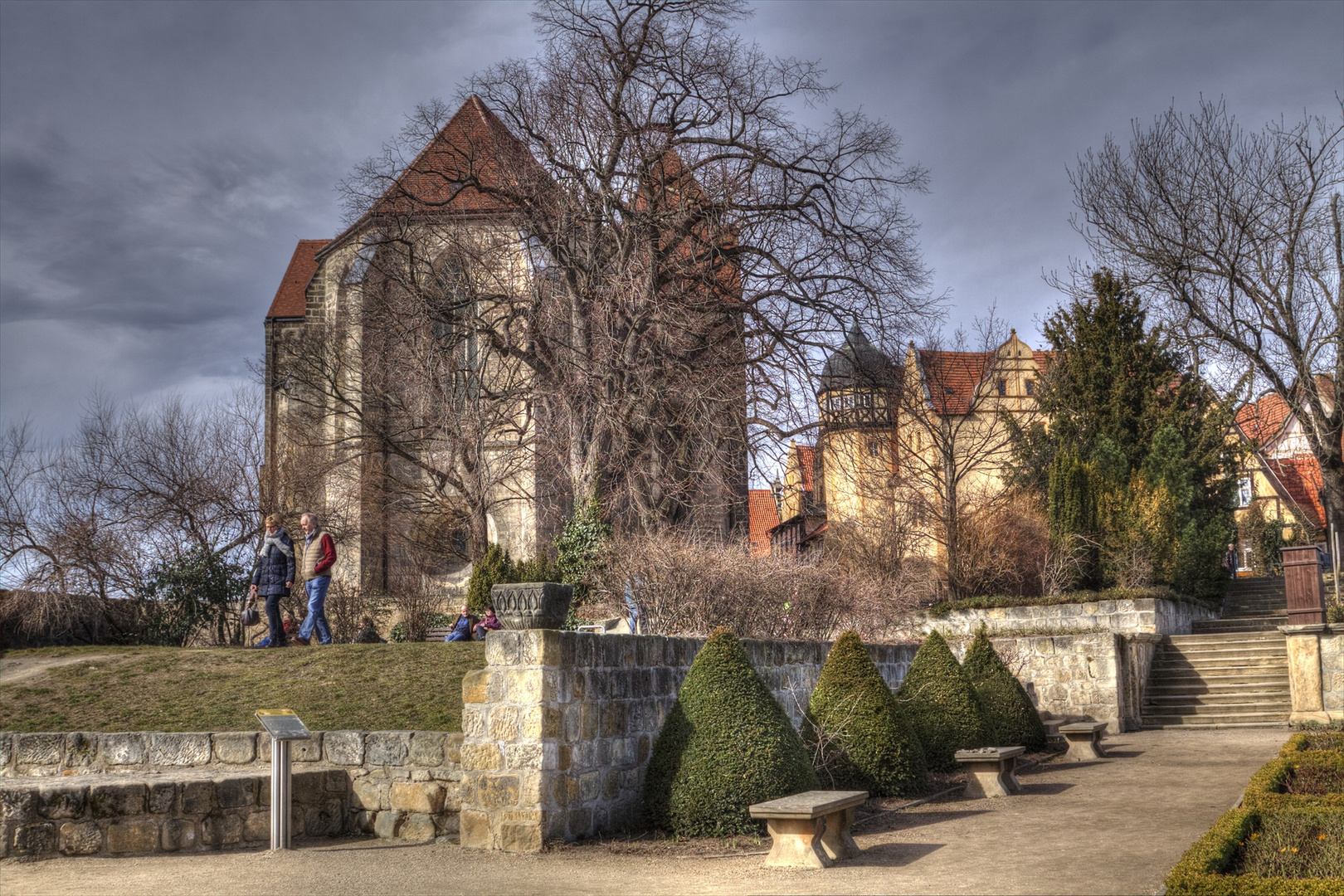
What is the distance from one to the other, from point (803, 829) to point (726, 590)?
5.39 m

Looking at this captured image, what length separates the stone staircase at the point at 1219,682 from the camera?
17.9 meters

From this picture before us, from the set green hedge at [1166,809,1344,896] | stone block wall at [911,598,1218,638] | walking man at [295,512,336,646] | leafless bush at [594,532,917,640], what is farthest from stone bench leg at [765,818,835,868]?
stone block wall at [911,598,1218,638]

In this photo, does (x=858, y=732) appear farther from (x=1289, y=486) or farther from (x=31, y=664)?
(x=1289, y=486)

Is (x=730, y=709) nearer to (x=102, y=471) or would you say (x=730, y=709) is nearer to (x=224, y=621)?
(x=224, y=621)

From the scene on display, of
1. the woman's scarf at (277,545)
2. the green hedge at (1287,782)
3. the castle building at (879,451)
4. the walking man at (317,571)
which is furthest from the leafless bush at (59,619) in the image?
the green hedge at (1287,782)

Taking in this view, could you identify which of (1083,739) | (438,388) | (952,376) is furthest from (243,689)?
(952,376)

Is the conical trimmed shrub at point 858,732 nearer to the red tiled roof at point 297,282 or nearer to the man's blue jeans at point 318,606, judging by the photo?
the man's blue jeans at point 318,606

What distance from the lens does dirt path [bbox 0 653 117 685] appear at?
13016 mm

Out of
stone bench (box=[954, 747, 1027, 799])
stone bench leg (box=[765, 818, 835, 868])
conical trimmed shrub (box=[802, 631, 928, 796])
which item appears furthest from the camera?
stone bench (box=[954, 747, 1027, 799])

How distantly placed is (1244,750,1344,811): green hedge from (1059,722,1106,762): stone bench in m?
3.39

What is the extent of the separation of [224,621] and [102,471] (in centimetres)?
739

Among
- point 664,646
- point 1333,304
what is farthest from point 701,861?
point 1333,304

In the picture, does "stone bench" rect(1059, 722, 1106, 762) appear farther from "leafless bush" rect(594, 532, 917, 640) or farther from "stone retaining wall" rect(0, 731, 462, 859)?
"stone retaining wall" rect(0, 731, 462, 859)

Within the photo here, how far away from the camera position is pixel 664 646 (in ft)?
31.3
